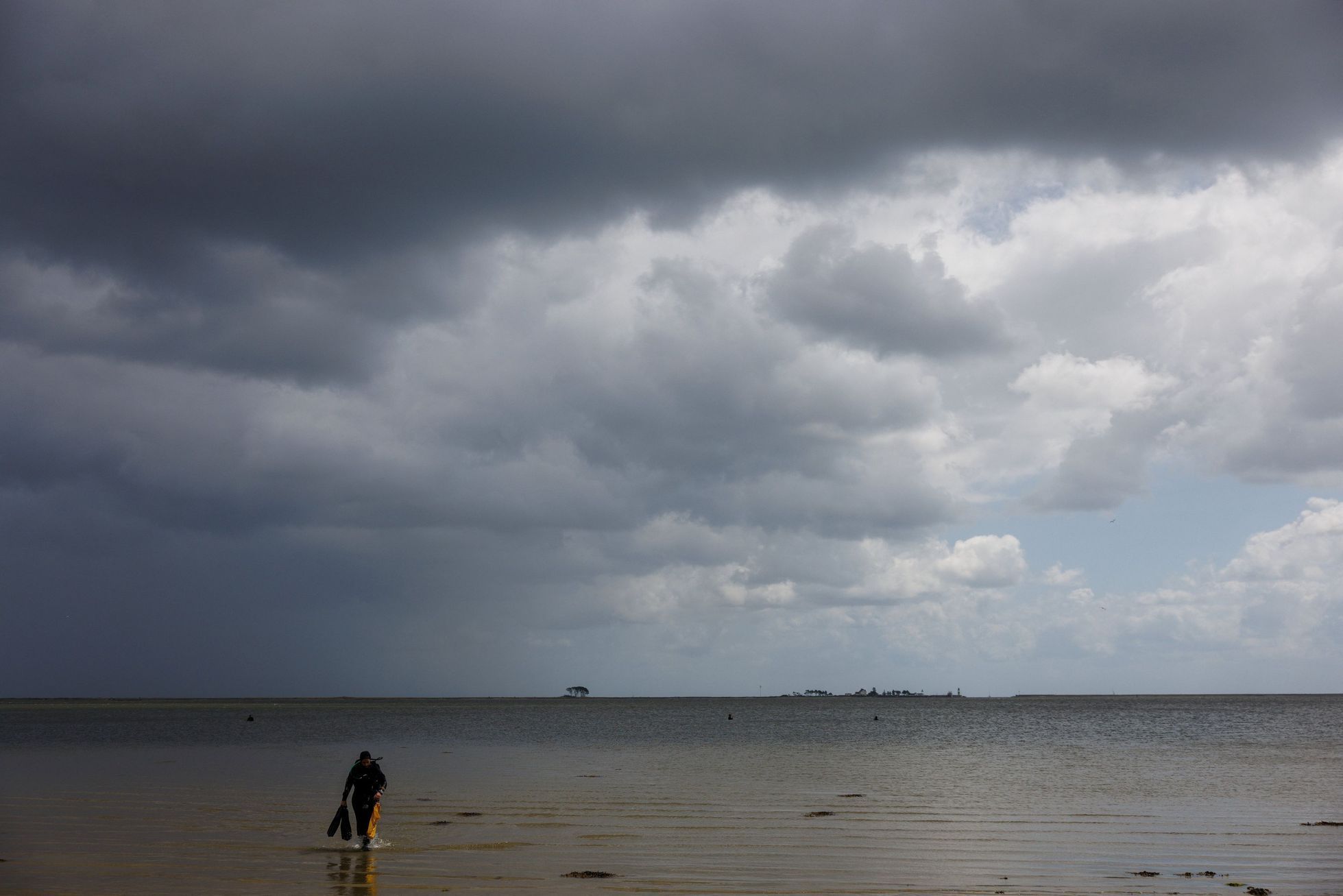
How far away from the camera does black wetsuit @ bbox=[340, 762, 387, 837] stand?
23844 mm

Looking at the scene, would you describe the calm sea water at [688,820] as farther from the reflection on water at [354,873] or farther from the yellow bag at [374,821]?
the yellow bag at [374,821]

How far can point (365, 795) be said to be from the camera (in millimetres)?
23891

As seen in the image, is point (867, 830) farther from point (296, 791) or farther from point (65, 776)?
point (65, 776)

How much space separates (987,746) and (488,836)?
52.3m

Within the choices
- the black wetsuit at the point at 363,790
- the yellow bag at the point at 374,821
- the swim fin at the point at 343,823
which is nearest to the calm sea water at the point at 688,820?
the swim fin at the point at 343,823

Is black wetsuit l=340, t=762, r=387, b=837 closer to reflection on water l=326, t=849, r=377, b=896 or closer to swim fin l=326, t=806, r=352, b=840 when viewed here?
swim fin l=326, t=806, r=352, b=840

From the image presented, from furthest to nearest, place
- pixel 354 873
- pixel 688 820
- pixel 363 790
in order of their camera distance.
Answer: pixel 688 820, pixel 363 790, pixel 354 873

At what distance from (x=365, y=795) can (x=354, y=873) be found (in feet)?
11.7

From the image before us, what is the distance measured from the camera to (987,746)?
6969 cm

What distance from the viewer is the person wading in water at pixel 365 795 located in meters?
23.8

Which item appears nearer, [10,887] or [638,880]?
[10,887]

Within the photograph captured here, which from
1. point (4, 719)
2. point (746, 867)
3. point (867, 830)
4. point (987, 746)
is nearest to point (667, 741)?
point (987, 746)

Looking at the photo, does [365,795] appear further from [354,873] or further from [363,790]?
[354,873]

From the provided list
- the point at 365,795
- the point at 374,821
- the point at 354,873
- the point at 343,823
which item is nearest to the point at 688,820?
the point at 374,821
